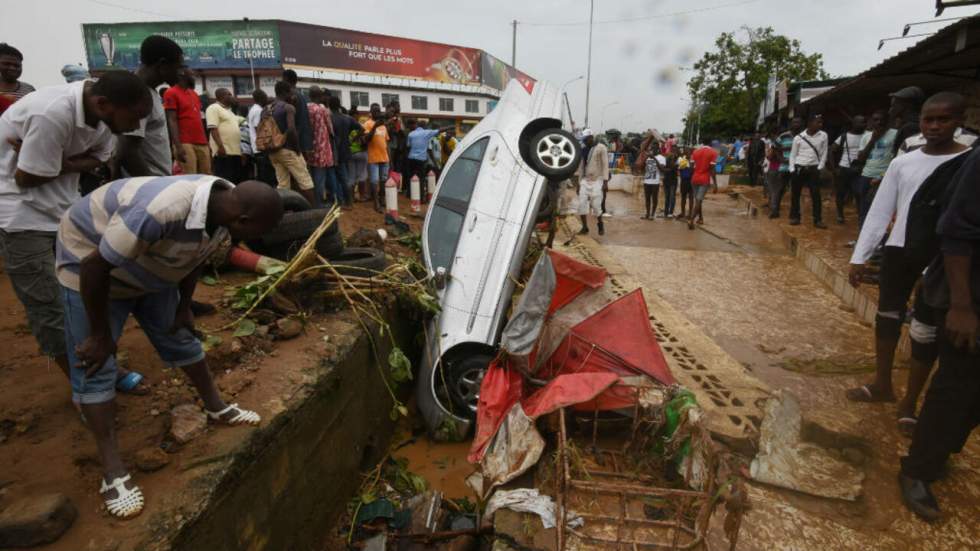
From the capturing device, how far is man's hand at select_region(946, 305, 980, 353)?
2.10 meters

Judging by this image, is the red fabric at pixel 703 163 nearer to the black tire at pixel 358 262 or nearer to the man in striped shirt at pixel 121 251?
the black tire at pixel 358 262

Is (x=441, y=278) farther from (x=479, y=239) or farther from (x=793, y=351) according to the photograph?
(x=793, y=351)

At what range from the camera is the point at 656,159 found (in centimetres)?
966

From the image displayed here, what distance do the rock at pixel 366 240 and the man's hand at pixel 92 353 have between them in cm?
347

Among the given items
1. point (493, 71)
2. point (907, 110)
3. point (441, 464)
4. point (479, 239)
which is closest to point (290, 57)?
point (493, 71)

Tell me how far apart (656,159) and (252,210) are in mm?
9330

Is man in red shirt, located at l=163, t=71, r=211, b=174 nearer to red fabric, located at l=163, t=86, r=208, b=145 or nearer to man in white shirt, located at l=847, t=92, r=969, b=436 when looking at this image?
Answer: red fabric, located at l=163, t=86, r=208, b=145

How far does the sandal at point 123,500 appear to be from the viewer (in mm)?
1659

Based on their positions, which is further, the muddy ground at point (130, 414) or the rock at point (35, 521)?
the muddy ground at point (130, 414)

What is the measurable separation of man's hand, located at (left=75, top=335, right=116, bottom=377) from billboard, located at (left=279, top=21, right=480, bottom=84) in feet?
105

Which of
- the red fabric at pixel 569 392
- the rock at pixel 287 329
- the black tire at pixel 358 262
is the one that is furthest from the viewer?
the black tire at pixel 358 262

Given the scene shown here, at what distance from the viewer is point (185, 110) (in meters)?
4.60

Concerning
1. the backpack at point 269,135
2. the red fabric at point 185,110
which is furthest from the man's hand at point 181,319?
the backpack at point 269,135

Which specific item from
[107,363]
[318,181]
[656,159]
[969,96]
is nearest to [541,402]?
[107,363]
